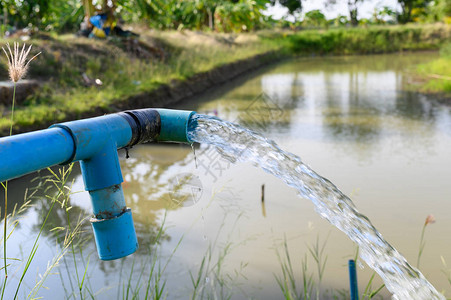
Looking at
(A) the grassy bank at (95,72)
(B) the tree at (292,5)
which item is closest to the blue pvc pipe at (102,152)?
(A) the grassy bank at (95,72)

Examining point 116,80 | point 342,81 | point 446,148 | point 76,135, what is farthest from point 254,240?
point 342,81

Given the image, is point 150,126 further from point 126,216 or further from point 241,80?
point 241,80

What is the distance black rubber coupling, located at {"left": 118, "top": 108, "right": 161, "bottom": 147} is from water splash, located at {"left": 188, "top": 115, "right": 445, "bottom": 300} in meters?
0.18

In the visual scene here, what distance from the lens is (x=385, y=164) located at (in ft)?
16.5

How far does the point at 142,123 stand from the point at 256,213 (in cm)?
244

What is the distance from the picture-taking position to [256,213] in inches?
148

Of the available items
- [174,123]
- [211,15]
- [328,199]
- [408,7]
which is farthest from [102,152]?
[408,7]

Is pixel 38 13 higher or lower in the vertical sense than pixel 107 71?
higher

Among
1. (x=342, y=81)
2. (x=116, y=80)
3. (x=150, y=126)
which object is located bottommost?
(x=342, y=81)

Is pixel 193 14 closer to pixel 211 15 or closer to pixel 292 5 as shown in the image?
pixel 211 15

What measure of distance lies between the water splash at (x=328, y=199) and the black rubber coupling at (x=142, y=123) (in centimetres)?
18

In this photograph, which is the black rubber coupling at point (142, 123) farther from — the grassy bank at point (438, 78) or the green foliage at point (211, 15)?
the green foliage at point (211, 15)

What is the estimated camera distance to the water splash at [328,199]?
5.66 feet

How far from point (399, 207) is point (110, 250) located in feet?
9.77
